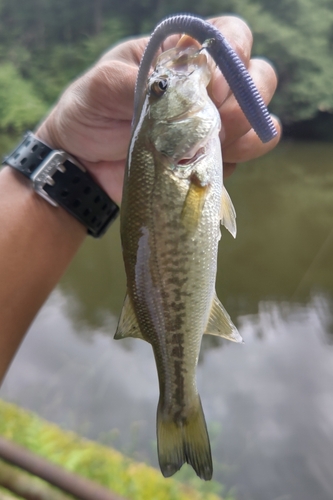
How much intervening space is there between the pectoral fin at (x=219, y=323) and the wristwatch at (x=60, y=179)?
2.18 feet

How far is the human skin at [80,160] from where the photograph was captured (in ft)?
3.62

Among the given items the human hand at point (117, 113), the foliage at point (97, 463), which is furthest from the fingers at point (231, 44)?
the foliage at point (97, 463)

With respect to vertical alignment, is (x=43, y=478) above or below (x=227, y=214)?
below

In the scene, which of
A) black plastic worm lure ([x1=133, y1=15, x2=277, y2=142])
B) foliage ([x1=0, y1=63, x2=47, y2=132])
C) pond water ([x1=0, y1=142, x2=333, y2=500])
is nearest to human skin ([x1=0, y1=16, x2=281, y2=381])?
black plastic worm lure ([x1=133, y1=15, x2=277, y2=142])

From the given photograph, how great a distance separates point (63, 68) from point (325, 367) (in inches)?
594

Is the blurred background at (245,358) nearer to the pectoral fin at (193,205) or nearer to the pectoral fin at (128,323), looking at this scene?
the pectoral fin at (128,323)

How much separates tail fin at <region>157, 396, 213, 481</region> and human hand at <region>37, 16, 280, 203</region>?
0.63 metres

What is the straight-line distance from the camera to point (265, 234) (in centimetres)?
633

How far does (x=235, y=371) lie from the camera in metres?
3.79

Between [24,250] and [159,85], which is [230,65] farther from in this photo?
[24,250]

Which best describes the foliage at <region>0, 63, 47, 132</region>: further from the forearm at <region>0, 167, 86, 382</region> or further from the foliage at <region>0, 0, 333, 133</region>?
the forearm at <region>0, 167, 86, 382</region>

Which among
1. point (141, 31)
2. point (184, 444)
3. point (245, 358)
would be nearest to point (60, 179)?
point (184, 444)

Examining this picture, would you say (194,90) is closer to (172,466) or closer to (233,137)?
(233,137)

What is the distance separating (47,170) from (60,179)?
0.05 metres
